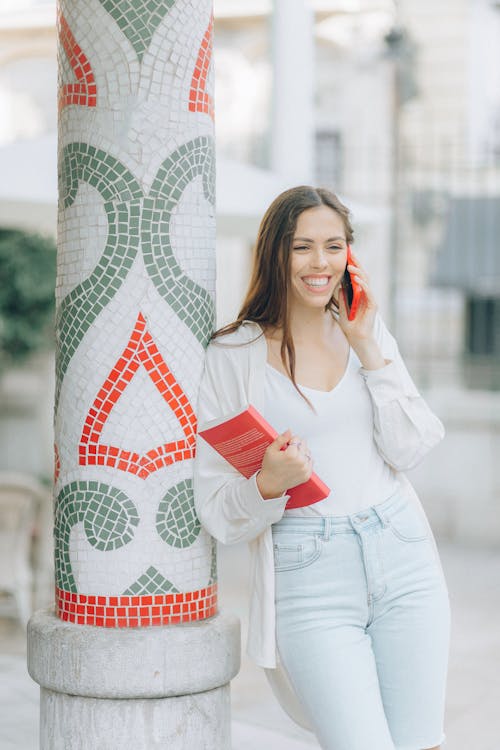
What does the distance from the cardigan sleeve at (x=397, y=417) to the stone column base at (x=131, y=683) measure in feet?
1.94

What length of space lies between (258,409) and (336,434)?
195mm

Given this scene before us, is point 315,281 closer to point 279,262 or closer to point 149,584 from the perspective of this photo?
point 279,262

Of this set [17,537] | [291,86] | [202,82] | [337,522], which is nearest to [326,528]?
[337,522]

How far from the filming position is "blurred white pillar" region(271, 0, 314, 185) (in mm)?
8531

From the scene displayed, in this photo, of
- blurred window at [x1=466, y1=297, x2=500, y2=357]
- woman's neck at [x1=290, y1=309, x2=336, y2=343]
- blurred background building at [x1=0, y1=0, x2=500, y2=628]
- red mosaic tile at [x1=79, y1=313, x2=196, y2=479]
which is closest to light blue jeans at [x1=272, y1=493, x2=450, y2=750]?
red mosaic tile at [x1=79, y1=313, x2=196, y2=479]

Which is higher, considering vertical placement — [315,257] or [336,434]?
[315,257]

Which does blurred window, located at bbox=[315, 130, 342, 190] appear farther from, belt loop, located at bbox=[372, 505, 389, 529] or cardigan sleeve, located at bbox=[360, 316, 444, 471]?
belt loop, located at bbox=[372, 505, 389, 529]

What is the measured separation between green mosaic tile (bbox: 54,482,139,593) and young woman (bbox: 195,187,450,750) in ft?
0.58

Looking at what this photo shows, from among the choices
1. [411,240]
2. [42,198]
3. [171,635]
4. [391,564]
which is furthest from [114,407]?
[411,240]

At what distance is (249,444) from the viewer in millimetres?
2586

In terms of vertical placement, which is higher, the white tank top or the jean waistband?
the white tank top

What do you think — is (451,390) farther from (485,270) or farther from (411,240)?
(411,240)

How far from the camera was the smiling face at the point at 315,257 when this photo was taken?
2764 millimetres

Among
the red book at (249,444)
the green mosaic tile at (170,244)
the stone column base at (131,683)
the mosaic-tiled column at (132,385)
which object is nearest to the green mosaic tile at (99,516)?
the mosaic-tiled column at (132,385)
